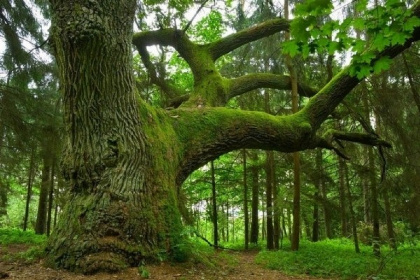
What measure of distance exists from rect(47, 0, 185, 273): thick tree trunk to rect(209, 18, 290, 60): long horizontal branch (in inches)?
114

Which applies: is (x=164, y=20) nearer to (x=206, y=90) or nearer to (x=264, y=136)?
(x=206, y=90)

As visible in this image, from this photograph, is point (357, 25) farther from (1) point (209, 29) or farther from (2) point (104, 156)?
(1) point (209, 29)

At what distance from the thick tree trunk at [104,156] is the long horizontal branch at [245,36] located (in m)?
2.89

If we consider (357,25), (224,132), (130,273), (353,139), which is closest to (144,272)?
(130,273)

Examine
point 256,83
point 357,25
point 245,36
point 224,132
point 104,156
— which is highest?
point 245,36

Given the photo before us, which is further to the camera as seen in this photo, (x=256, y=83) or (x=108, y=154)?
(x=256, y=83)

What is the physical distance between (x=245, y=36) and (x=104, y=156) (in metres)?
4.30

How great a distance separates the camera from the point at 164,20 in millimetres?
7227

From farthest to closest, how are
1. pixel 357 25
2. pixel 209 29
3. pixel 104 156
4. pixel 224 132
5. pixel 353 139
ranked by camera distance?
pixel 209 29 < pixel 353 139 < pixel 224 132 < pixel 104 156 < pixel 357 25

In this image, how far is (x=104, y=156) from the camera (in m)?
4.12

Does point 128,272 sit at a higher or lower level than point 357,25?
lower

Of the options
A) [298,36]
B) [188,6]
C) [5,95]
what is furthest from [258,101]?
[298,36]

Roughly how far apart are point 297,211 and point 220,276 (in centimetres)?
580

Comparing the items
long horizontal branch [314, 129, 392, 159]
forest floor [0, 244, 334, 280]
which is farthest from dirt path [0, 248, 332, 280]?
long horizontal branch [314, 129, 392, 159]
